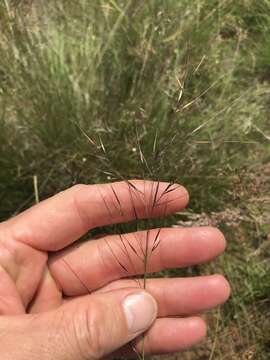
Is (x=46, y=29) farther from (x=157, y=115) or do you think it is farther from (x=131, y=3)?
(x=157, y=115)

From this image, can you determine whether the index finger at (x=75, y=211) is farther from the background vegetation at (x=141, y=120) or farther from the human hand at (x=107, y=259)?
the background vegetation at (x=141, y=120)

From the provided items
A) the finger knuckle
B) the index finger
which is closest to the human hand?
the index finger

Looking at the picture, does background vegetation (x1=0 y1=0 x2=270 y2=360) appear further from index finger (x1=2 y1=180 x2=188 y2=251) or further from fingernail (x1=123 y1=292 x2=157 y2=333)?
fingernail (x1=123 y1=292 x2=157 y2=333)

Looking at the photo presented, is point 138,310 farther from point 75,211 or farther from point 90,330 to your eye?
point 75,211

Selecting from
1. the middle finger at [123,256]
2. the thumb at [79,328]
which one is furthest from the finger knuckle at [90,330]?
the middle finger at [123,256]

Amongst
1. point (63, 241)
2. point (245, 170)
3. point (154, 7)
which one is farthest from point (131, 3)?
point (63, 241)

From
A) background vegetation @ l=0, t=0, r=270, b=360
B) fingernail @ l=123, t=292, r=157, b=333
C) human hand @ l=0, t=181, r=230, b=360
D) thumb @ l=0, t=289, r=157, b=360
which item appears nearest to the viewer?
thumb @ l=0, t=289, r=157, b=360

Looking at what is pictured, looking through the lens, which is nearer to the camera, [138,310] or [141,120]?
[138,310]

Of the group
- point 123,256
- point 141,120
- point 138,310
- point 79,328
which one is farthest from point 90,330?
point 141,120
